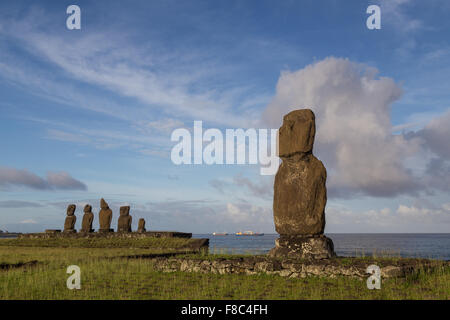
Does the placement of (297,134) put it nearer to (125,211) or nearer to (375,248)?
(375,248)

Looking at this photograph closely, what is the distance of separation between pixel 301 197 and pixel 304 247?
1.79m

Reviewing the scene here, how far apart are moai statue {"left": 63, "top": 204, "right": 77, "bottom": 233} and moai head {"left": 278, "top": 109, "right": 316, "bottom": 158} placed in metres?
31.9

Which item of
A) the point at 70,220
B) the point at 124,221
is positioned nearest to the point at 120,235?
the point at 124,221

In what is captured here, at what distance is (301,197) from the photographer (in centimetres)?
1544

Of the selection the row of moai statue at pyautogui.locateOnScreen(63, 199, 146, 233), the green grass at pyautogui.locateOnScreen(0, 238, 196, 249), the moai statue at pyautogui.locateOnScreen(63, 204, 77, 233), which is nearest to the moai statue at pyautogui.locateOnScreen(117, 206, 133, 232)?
the row of moai statue at pyautogui.locateOnScreen(63, 199, 146, 233)

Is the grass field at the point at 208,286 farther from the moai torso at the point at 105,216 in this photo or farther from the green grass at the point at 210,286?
the moai torso at the point at 105,216

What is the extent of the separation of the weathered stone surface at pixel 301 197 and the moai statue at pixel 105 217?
1014 inches

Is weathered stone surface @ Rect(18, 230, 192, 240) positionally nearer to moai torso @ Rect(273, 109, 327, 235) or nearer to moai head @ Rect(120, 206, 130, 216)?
moai head @ Rect(120, 206, 130, 216)

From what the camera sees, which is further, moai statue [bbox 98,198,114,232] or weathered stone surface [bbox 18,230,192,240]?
moai statue [bbox 98,198,114,232]

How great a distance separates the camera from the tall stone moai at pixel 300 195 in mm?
15242

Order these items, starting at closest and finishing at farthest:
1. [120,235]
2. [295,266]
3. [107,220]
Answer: [295,266] < [120,235] < [107,220]

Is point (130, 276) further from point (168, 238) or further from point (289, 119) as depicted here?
point (168, 238)

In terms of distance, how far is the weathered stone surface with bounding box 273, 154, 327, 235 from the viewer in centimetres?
1529
